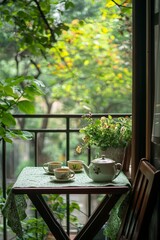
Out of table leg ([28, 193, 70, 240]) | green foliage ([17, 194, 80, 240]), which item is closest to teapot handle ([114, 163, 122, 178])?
table leg ([28, 193, 70, 240])

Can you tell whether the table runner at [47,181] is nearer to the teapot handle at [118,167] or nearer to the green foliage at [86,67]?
the teapot handle at [118,167]

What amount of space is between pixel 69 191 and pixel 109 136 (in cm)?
55

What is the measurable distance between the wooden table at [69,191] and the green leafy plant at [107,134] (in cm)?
29

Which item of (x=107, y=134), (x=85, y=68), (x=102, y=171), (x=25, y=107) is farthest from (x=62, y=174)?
(x=85, y=68)

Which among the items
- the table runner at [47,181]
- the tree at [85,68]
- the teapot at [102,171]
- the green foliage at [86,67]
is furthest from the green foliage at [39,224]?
the tree at [85,68]

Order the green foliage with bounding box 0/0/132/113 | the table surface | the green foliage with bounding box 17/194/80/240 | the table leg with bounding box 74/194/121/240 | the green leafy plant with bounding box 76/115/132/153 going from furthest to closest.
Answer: the green foliage with bounding box 0/0/132/113 < the green foliage with bounding box 17/194/80/240 < the green leafy plant with bounding box 76/115/132/153 < the table leg with bounding box 74/194/121/240 < the table surface

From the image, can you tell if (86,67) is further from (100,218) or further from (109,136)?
(100,218)

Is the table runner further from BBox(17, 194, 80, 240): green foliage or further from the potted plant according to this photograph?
BBox(17, 194, 80, 240): green foliage

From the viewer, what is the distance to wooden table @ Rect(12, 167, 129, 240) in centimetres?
205

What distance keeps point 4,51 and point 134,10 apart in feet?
12.5

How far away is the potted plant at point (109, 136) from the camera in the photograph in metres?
2.50

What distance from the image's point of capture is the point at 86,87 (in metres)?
6.49

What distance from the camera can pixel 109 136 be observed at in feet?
8.18

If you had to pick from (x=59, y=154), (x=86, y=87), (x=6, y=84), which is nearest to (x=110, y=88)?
(x=86, y=87)
